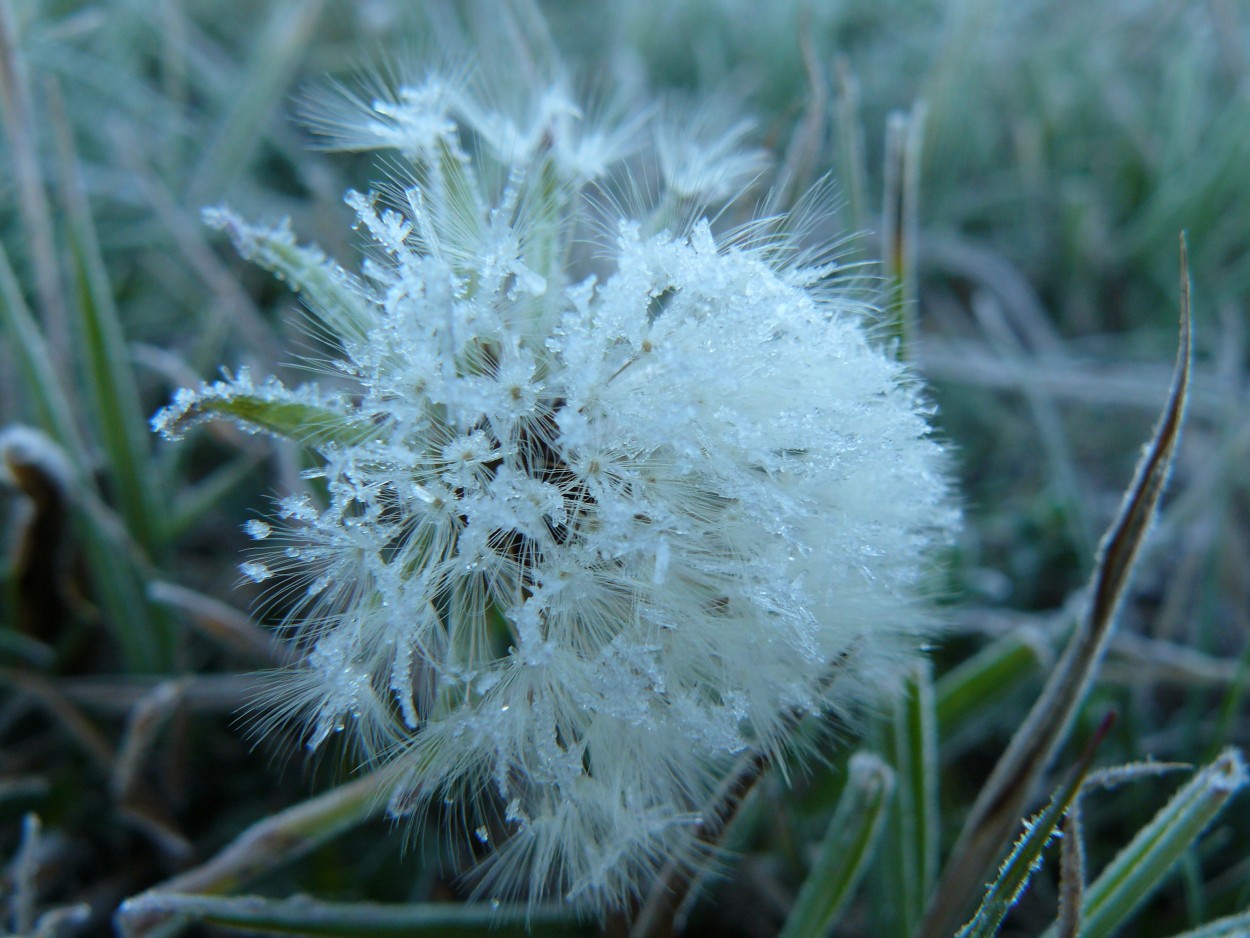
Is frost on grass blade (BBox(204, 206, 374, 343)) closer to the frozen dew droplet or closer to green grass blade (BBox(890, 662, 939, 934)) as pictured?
the frozen dew droplet

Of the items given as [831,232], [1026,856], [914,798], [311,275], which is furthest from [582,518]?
[831,232]

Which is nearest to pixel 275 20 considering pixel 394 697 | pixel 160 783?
pixel 160 783

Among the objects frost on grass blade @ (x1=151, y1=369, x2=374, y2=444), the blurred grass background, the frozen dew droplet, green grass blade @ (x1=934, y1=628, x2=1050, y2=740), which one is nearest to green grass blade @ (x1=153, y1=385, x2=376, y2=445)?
frost on grass blade @ (x1=151, y1=369, x2=374, y2=444)

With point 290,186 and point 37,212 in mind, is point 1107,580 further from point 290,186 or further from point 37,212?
point 290,186

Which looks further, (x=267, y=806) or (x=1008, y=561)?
(x=1008, y=561)

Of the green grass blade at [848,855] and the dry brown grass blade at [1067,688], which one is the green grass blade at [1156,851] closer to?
the dry brown grass blade at [1067,688]

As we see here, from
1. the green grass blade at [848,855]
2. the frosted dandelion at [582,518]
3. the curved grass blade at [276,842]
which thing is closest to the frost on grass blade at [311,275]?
the frosted dandelion at [582,518]

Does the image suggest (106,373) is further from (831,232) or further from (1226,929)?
(1226,929)
